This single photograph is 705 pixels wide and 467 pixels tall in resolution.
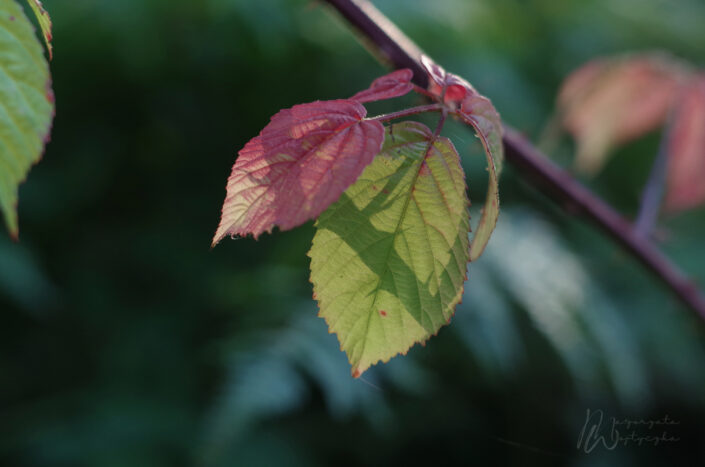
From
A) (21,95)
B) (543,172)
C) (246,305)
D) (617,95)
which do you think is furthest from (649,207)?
(246,305)

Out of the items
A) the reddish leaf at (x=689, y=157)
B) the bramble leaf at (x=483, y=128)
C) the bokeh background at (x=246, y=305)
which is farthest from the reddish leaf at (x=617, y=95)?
the bramble leaf at (x=483, y=128)

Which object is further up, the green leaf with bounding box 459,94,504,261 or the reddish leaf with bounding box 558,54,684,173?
the green leaf with bounding box 459,94,504,261

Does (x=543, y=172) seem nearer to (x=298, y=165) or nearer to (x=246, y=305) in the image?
(x=298, y=165)

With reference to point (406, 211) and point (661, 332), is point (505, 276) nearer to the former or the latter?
point (661, 332)

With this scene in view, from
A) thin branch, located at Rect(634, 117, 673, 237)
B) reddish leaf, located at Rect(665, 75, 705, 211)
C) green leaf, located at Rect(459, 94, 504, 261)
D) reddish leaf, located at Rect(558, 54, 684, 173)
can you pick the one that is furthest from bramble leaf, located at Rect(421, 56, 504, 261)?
reddish leaf, located at Rect(665, 75, 705, 211)

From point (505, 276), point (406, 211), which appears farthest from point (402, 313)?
point (505, 276)

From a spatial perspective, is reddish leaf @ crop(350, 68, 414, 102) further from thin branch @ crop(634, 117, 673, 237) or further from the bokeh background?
the bokeh background
